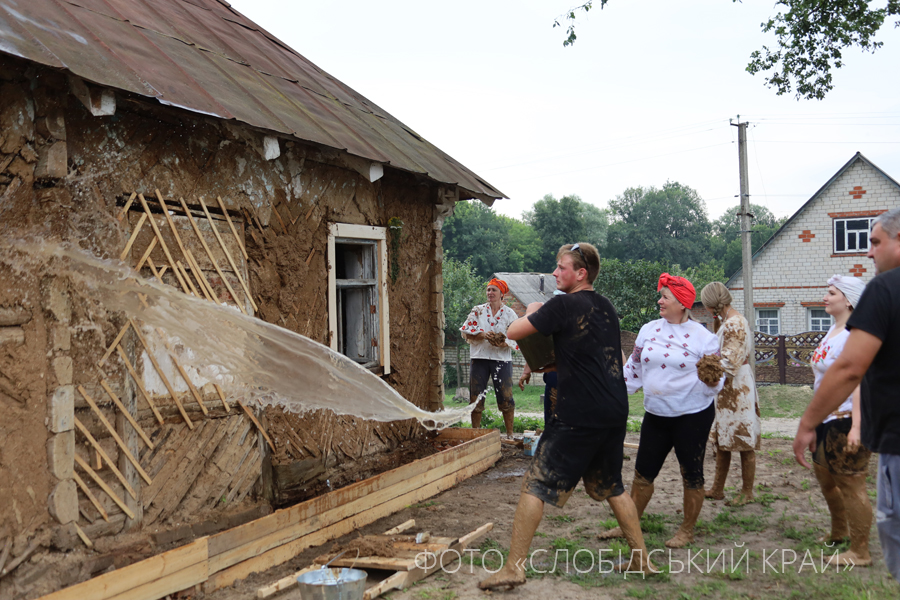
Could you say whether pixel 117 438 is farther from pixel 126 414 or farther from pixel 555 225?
pixel 555 225

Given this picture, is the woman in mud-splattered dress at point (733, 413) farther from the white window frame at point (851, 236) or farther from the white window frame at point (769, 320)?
the white window frame at point (769, 320)

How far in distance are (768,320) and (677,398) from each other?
2516 cm

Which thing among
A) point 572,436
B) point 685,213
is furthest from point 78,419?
point 685,213

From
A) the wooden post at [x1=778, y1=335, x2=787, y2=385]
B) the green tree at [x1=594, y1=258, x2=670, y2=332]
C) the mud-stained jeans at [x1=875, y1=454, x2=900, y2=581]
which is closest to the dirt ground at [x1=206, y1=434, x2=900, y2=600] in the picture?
the mud-stained jeans at [x1=875, y1=454, x2=900, y2=581]

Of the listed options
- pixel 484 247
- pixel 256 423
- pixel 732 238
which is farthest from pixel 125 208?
pixel 732 238

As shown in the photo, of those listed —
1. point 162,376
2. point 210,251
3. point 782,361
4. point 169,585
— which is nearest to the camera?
point 169,585

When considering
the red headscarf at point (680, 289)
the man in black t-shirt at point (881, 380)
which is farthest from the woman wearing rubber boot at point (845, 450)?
the man in black t-shirt at point (881, 380)

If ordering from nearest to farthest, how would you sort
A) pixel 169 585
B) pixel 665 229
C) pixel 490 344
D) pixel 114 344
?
pixel 169 585 < pixel 114 344 < pixel 490 344 < pixel 665 229

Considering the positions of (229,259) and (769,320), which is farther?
(769,320)

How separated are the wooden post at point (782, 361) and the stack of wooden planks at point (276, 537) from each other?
15612mm

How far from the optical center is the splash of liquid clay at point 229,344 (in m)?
4.10

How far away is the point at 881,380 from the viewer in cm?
273

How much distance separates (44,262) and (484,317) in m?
5.52

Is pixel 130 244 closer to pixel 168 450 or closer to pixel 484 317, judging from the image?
pixel 168 450
